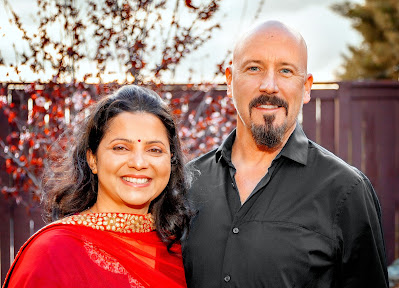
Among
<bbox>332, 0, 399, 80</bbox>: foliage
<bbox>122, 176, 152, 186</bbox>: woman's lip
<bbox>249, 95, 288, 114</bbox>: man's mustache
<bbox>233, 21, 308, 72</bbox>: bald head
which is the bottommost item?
<bbox>122, 176, 152, 186</bbox>: woman's lip

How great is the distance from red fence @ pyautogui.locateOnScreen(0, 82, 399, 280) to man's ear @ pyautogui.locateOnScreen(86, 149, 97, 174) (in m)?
4.14

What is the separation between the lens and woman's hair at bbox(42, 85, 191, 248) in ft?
8.04

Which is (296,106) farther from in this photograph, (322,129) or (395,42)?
(395,42)

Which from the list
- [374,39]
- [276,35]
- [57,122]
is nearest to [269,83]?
[276,35]

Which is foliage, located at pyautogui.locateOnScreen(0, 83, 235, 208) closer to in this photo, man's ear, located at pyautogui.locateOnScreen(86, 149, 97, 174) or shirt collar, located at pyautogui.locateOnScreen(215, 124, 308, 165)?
shirt collar, located at pyautogui.locateOnScreen(215, 124, 308, 165)

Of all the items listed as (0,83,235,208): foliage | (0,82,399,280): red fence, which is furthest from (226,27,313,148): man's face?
(0,82,399,280): red fence

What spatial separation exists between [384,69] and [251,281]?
15548 mm

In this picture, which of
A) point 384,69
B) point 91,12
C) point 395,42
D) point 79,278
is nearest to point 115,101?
point 79,278

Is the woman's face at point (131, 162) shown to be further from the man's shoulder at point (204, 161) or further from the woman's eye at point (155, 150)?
the man's shoulder at point (204, 161)

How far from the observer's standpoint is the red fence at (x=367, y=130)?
6.41 metres

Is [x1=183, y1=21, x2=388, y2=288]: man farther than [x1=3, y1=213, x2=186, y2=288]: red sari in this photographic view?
Yes

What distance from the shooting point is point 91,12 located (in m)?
4.20

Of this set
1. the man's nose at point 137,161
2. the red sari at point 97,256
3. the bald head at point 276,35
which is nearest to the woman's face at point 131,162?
the man's nose at point 137,161

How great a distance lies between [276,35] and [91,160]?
102 centimetres
